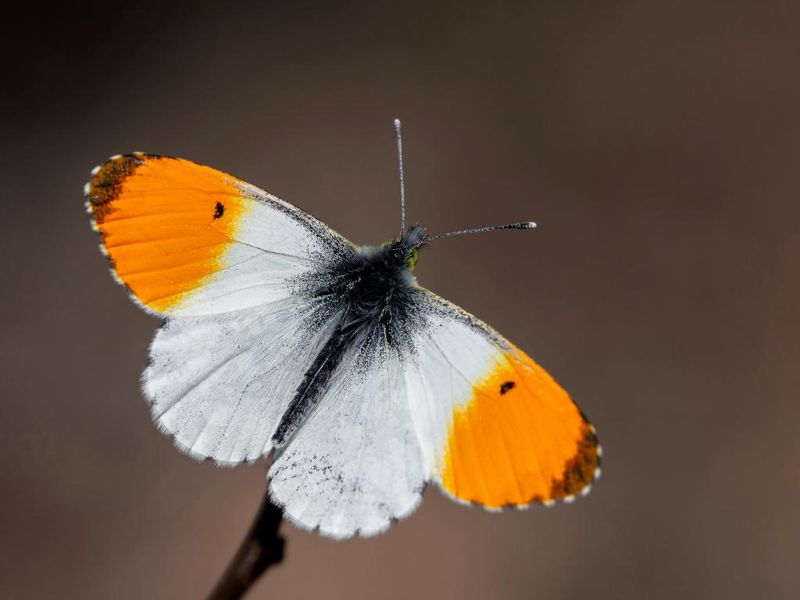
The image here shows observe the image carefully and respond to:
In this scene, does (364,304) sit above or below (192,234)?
below

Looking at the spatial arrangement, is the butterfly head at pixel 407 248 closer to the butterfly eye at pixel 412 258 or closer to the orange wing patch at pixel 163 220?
the butterfly eye at pixel 412 258

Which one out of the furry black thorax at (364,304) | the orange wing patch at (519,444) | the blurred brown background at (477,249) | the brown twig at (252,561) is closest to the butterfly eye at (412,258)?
the furry black thorax at (364,304)

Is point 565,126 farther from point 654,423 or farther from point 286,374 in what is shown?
point 286,374

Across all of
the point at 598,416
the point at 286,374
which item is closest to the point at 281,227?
the point at 286,374

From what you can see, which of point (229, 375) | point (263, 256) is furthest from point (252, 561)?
point (263, 256)

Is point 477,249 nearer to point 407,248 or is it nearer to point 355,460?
point 407,248

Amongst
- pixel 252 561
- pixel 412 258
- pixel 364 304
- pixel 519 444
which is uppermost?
pixel 412 258

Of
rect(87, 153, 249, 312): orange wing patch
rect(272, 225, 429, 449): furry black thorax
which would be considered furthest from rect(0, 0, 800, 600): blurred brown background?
rect(87, 153, 249, 312): orange wing patch
